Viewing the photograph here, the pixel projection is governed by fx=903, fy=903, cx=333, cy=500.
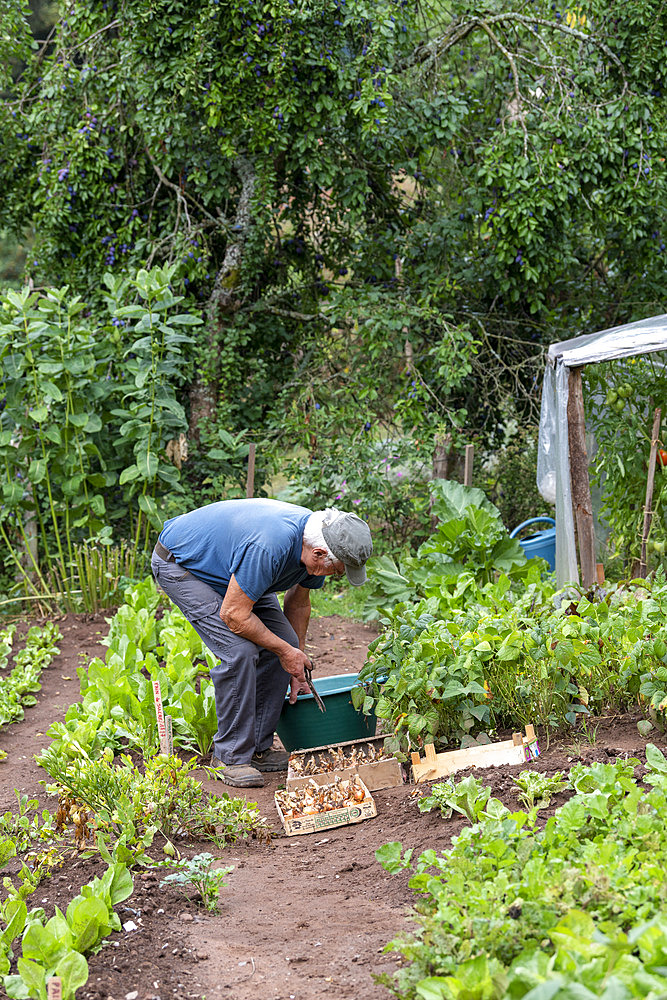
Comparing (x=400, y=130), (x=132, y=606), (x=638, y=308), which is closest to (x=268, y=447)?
(x=132, y=606)

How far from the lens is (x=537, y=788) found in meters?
2.73

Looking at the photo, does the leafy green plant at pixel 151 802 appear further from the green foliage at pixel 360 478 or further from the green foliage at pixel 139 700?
the green foliage at pixel 360 478

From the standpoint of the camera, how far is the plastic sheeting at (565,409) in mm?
5234

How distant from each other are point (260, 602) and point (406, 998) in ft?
8.02

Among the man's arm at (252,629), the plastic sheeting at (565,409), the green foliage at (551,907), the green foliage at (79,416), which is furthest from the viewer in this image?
the green foliage at (79,416)

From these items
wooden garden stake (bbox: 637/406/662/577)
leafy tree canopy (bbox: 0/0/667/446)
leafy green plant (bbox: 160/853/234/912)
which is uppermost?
leafy tree canopy (bbox: 0/0/667/446)

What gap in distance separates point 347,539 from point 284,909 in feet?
4.70

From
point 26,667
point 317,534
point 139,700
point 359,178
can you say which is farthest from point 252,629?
point 359,178

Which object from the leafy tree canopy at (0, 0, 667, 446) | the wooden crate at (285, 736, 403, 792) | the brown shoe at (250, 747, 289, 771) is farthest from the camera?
the leafy tree canopy at (0, 0, 667, 446)

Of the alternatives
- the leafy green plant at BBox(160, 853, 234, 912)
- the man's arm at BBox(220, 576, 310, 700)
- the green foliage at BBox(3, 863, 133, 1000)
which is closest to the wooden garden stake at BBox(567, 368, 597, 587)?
the man's arm at BBox(220, 576, 310, 700)

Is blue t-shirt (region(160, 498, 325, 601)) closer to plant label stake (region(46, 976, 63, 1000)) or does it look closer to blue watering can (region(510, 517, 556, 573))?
plant label stake (region(46, 976, 63, 1000))

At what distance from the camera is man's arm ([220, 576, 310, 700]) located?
12.5 feet

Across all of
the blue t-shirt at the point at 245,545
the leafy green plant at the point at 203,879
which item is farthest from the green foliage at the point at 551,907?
the blue t-shirt at the point at 245,545

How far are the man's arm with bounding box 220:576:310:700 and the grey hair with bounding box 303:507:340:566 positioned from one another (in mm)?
359
